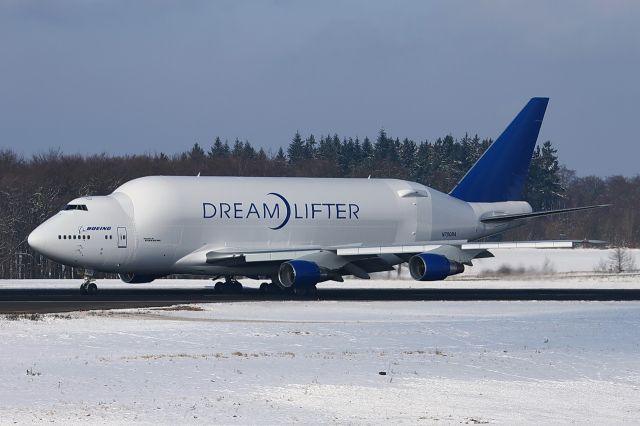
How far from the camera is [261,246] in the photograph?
56.3m

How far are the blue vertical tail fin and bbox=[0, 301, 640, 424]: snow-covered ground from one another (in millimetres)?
24017

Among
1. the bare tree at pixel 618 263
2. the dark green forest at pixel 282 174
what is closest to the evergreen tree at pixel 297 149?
the dark green forest at pixel 282 174

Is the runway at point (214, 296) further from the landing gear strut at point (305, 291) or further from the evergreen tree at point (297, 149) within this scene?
the evergreen tree at point (297, 149)

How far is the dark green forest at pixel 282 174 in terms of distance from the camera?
101625 millimetres

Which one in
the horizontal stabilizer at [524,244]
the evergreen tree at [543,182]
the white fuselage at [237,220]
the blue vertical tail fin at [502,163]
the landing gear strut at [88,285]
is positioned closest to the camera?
the horizontal stabilizer at [524,244]

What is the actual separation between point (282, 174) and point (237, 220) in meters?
89.0

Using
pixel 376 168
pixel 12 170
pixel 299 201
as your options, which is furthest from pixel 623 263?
pixel 376 168

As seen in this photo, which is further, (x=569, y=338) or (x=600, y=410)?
(x=569, y=338)

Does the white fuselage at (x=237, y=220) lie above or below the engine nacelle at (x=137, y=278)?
above

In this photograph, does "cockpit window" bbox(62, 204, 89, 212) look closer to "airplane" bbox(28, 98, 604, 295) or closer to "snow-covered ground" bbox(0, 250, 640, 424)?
"airplane" bbox(28, 98, 604, 295)

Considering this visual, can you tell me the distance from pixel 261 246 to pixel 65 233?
891 cm

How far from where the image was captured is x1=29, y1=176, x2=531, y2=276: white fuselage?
52375 millimetres

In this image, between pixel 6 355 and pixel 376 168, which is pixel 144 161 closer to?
pixel 376 168

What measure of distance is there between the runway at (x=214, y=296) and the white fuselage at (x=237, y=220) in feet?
6.14
